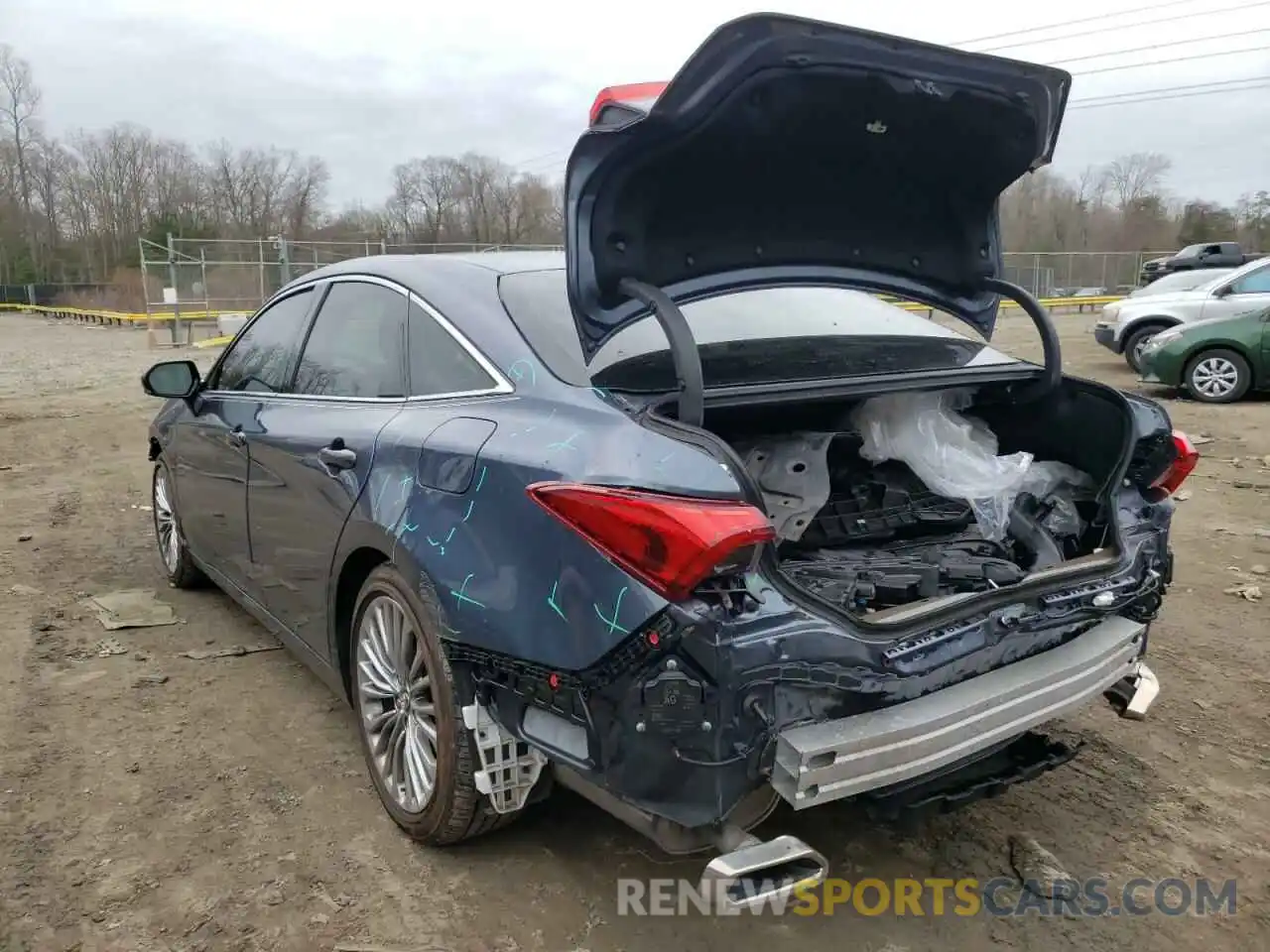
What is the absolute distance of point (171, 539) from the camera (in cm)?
509

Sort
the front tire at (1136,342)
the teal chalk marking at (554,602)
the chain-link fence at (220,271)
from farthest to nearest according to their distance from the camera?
the chain-link fence at (220,271) < the front tire at (1136,342) < the teal chalk marking at (554,602)

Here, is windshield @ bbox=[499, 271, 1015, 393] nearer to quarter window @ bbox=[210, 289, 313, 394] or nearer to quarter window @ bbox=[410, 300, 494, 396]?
quarter window @ bbox=[410, 300, 494, 396]

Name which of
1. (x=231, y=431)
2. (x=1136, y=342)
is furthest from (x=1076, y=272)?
(x=231, y=431)

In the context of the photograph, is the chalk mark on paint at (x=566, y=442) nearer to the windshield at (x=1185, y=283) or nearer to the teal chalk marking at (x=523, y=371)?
the teal chalk marking at (x=523, y=371)

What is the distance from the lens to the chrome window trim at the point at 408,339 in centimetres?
263

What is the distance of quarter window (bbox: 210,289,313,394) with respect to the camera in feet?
12.4

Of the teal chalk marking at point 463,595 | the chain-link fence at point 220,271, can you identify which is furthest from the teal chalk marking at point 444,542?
the chain-link fence at point 220,271

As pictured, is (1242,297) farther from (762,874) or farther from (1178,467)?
(762,874)

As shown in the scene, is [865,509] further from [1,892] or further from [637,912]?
[1,892]

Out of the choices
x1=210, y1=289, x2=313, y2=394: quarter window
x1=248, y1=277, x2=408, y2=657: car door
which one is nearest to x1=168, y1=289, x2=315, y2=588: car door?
x1=210, y1=289, x2=313, y2=394: quarter window

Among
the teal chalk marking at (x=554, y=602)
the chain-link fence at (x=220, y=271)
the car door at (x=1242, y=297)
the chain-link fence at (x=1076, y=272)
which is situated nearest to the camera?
the teal chalk marking at (x=554, y=602)

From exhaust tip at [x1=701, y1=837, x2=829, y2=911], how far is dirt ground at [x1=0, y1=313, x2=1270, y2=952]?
0.49m

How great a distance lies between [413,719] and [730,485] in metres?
1.28

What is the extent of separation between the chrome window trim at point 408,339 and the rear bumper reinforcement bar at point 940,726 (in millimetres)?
1192
